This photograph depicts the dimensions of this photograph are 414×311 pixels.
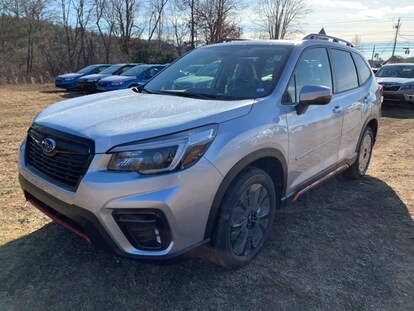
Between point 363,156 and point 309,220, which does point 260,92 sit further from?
point 363,156

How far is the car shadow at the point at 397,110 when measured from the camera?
11.2 m

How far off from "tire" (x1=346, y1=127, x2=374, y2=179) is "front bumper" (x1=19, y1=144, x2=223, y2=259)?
9.89 ft

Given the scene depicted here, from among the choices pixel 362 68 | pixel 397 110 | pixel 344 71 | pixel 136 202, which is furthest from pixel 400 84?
pixel 136 202

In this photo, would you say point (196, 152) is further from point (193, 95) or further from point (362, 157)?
point (362, 157)

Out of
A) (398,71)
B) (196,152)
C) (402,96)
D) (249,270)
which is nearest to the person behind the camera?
(196,152)

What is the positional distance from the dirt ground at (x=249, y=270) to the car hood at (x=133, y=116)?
865 mm

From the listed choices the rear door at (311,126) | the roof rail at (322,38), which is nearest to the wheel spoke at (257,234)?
the rear door at (311,126)

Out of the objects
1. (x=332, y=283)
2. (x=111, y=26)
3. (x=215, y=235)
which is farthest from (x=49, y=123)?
(x=111, y=26)

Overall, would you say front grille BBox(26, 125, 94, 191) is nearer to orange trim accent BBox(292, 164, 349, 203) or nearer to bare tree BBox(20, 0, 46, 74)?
orange trim accent BBox(292, 164, 349, 203)

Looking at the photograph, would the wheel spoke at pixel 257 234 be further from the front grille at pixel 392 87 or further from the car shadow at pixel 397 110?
the front grille at pixel 392 87

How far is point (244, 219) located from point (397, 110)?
11.3m

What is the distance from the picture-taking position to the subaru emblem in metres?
2.44

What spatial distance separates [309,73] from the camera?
3469 mm

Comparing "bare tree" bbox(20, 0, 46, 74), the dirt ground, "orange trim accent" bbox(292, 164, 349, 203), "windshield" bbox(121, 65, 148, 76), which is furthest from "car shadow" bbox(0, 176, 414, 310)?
"bare tree" bbox(20, 0, 46, 74)
